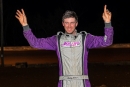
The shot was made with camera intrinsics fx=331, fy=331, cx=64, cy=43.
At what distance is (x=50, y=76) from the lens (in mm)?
10516

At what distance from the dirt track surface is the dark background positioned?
1853 cm

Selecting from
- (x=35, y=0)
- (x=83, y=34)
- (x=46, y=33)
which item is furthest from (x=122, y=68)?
(x=35, y=0)

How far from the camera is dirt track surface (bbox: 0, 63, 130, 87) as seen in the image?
30.2 ft

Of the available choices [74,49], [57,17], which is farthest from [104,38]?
[57,17]

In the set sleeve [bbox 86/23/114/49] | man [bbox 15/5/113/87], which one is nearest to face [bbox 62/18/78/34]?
man [bbox 15/5/113/87]

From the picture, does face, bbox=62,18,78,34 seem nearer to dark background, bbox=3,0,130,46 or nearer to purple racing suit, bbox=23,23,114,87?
purple racing suit, bbox=23,23,114,87

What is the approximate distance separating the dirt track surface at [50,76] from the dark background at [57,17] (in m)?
18.5

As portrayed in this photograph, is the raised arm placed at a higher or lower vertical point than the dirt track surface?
higher

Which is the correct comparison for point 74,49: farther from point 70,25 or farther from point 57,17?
point 57,17

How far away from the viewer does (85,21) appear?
3756 cm

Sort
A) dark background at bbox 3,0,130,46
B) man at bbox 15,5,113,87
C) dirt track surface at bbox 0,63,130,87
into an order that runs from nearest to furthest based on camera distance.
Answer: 1. man at bbox 15,5,113,87
2. dirt track surface at bbox 0,63,130,87
3. dark background at bbox 3,0,130,46

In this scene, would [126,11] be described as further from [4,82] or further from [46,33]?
[4,82]

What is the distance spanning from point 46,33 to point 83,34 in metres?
28.8

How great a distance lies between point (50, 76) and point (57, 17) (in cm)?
2215
